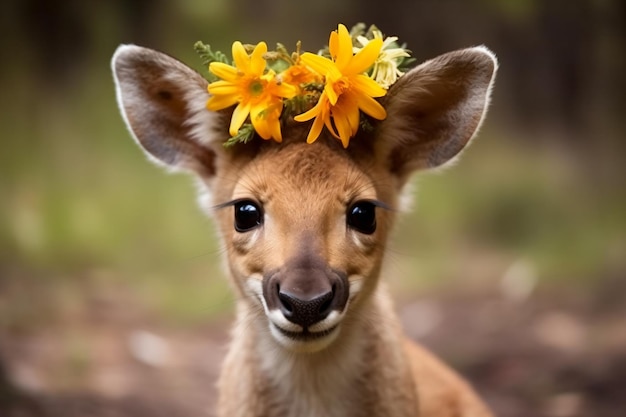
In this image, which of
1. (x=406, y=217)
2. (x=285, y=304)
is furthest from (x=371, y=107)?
(x=406, y=217)

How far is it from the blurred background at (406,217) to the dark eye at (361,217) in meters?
3.68

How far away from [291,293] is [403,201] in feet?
3.32

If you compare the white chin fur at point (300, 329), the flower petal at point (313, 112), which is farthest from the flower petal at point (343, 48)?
the white chin fur at point (300, 329)

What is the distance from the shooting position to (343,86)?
334cm

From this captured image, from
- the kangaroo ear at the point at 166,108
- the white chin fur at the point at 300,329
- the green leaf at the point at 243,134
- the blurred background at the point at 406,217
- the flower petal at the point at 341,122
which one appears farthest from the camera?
the blurred background at the point at 406,217

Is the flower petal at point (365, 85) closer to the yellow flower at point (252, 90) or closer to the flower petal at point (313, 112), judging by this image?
the flower petal at point (313, 112)

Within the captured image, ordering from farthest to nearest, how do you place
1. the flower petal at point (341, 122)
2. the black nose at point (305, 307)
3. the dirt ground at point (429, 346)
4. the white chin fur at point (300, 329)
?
the dirt ground at point (429, 346), the flower petal at point (341, 122), the white chin fur at point (300, 329), the black nose at point (305, 307)

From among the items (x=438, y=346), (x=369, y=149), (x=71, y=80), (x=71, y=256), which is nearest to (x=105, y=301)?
(x=71, y=256)

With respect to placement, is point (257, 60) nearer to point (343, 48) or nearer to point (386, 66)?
point (343, 48)

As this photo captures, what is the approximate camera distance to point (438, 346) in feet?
23.0

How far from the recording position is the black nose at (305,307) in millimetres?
3059

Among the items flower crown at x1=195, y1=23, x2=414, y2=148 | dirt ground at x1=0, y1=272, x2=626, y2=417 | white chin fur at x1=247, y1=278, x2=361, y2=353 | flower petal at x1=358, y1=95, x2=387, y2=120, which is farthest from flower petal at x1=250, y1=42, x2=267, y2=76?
dirt ground at x1=0, y1=272, x2=626, y2=417

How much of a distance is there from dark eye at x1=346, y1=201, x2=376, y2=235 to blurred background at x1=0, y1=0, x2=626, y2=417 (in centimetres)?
368

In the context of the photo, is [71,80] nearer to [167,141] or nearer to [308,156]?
[167,141]
